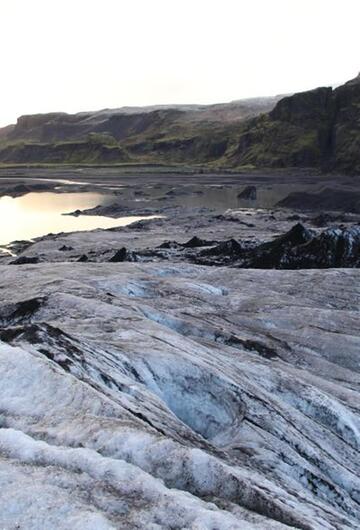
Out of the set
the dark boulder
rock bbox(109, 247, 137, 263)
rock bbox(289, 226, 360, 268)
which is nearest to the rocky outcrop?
rock bbox(289, 226, 360, 268)

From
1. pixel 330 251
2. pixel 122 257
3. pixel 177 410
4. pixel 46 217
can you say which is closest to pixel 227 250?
pixel 122 257

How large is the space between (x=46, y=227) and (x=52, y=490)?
85167mm

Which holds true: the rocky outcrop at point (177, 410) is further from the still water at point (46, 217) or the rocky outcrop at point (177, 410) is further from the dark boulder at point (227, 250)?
the still water at point (46, 217)

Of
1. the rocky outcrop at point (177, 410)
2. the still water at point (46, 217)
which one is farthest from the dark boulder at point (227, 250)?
the still water at point (46, 217)

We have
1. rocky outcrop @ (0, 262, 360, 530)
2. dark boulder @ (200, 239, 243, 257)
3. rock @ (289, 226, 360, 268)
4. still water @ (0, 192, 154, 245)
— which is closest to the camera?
rocky outcrop @ (0, 262, 360, 530)

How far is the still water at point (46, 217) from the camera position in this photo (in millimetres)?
87375

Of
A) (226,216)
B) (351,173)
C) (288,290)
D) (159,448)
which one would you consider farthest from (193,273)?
(351,173)

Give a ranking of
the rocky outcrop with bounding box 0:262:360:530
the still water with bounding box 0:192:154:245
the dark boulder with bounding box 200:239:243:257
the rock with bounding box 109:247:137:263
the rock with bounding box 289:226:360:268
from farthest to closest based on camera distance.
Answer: the still water with bounding box 0:192:154:245 < the dark boulder with bounding box 200:239:243:257 < the rock with bounding box 109:247:137:263 < the rock with bounding box 289:226:360:268 < the rocky outcrop with bounding box 0:262:360:530

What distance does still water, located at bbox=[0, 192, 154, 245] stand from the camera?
8738 cm

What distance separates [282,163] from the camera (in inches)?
7849

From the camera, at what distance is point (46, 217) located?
104m

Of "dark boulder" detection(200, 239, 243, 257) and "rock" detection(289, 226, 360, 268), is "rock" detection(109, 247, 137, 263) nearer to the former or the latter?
"dark boulder" detection(200, 239, 243, 257)

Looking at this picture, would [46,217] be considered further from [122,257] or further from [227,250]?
[227,250]

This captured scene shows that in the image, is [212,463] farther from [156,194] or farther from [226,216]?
[156,194]
